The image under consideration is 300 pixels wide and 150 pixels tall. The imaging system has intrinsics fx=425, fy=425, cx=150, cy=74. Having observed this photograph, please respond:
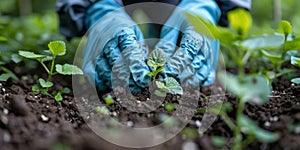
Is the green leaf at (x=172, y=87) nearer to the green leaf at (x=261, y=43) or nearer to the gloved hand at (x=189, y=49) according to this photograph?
the gloved hand at (x=189, y=49)

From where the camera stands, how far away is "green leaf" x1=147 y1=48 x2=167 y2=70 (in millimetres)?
1069

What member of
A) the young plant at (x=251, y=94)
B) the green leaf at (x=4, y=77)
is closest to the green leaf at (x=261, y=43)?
the young plant at (x=251, y=94)

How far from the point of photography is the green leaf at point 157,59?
1.07 meters

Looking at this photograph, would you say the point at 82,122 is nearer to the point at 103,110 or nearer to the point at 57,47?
the point at 103,110

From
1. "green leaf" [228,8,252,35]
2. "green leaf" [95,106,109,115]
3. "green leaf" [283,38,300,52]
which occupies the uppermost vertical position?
"green leaf" [228,8,252,35]

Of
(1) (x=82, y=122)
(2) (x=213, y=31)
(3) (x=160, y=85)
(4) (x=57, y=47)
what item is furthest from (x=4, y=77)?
(2) (x=213, y=31)

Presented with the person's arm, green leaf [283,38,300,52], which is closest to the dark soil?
green leaf [283,38,300,52]

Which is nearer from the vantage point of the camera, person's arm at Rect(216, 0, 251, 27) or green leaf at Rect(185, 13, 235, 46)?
green leaf at Rect(185, 13, 235, 46)

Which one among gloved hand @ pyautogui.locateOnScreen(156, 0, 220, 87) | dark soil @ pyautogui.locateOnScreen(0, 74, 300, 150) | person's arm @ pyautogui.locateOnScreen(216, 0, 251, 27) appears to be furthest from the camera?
person's arm @ pyautogui.locateOnScreen(216, 0, 251, 27)

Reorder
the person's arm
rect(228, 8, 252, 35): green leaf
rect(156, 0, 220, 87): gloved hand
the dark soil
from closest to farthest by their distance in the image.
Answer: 1. the dark soil
2. rect(228, 8, 252, 35): green leaf
3. rect(156, 0, 220, 87): gloved hand
4. the person's arm

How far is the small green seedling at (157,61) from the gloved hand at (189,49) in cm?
4

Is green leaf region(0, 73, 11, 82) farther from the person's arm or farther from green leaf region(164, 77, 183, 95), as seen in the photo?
the person's arm

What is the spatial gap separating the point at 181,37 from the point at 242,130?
46cm

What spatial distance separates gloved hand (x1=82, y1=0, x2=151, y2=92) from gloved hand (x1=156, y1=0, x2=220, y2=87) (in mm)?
74
